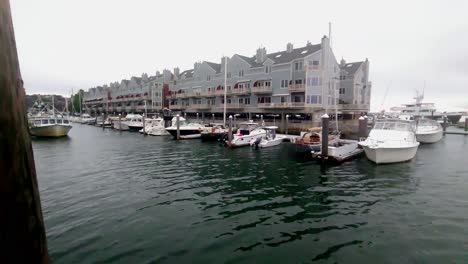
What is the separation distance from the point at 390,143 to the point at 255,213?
14871 mm

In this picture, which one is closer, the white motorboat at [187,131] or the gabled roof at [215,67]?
the white motorboat at [187,131]

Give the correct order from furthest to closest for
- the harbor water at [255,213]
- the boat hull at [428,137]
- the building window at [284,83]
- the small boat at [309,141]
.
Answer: the building window at [284,83] → the boat hull at [428,137] → the small boat at [309,141] → the harbor water at [255,213]

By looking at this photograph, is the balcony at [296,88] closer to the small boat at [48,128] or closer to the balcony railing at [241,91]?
the balcony railing at [241,91]

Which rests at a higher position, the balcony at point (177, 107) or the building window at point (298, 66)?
the building window at point (298, 66)

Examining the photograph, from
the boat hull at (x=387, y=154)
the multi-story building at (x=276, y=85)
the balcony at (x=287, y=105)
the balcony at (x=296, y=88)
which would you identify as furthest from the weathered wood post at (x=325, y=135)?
the balcony at (x=296, y=88)

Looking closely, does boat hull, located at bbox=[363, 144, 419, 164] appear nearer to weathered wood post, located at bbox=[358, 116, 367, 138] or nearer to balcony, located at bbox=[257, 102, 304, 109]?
weathered wood post, located at bbox=[358, 116, 367, 138]

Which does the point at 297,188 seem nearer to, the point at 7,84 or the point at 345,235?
the point at 345,235

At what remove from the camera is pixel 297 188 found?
43.2ft

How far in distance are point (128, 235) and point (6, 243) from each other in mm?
6803

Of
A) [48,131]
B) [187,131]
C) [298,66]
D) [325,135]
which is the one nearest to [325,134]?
[325,135]

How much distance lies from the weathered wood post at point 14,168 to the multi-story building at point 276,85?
29878 millimetres

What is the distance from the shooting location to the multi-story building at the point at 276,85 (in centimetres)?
4181

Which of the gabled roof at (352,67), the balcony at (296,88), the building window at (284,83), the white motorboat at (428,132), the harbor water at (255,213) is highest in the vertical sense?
the gabled roof at (352,67)

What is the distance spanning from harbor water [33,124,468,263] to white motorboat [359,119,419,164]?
41.2 inches
